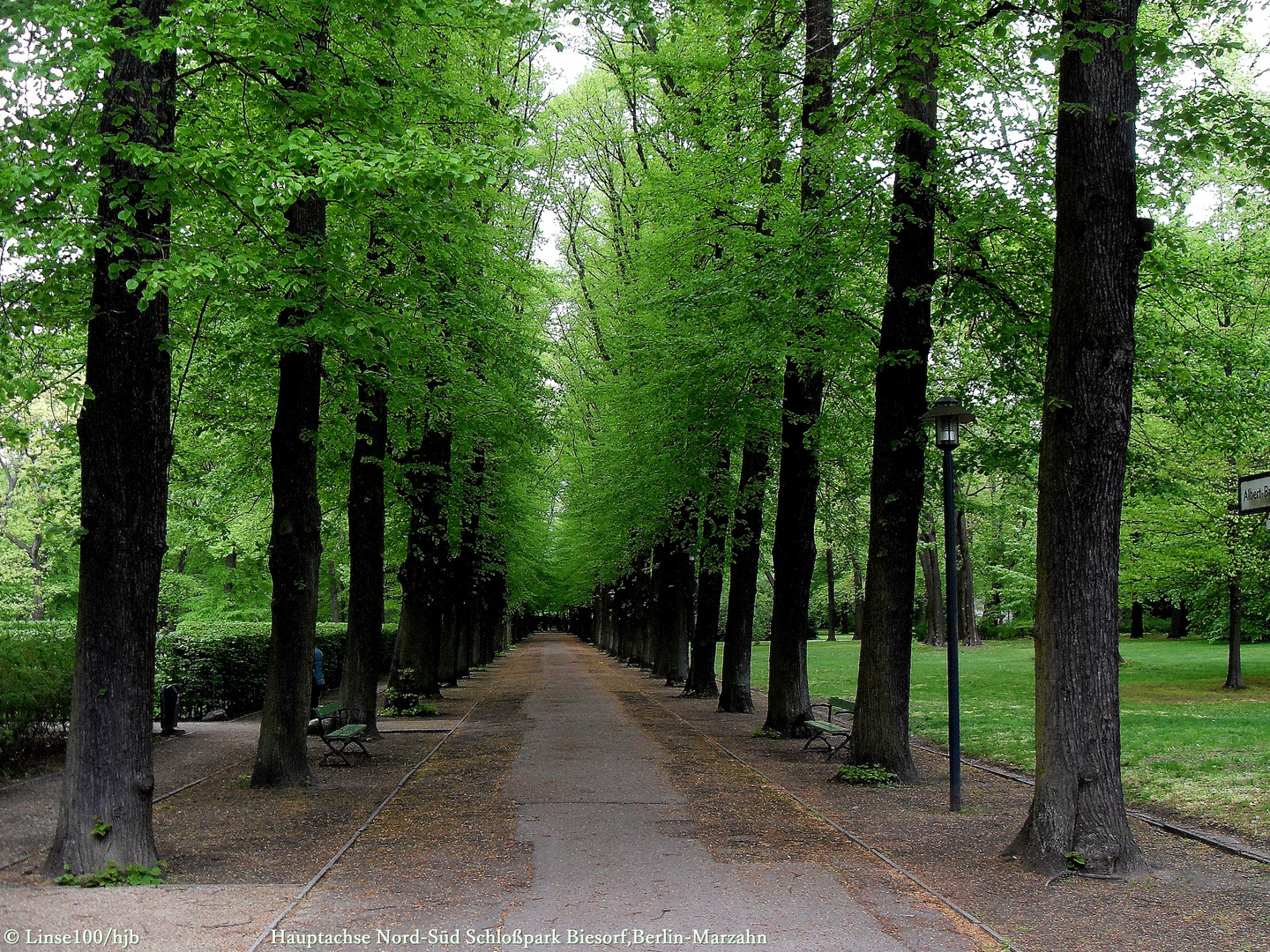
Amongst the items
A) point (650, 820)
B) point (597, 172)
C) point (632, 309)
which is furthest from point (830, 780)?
Answer: point (597, 172)

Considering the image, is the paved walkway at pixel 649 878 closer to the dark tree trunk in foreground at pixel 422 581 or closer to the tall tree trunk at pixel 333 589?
the dark tree trunk in foreground at pixel 422 581

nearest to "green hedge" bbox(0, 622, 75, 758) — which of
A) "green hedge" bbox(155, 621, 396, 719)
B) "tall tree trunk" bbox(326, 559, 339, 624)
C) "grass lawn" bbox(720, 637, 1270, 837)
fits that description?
"green hedge" bbox(155, 621, 396, 719)

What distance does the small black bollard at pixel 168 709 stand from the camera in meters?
15.5

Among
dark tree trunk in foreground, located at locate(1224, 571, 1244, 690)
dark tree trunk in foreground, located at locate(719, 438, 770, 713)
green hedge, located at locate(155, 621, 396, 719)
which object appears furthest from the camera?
dark tree trunk in foreground, located at locate(1224, 571, 1244, 690)

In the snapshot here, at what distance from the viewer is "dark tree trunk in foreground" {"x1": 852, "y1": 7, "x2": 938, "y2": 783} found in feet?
36.7

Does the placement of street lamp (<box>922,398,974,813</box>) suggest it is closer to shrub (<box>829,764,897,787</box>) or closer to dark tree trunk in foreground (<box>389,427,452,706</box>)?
shrub (<box>829,764,897,787</box>)

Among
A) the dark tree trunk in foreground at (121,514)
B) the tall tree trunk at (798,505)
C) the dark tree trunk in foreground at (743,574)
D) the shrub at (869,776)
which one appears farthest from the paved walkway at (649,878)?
the dark tree trunk in foreground at (743,574)

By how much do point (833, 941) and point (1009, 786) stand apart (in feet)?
21.8

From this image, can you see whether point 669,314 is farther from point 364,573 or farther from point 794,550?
point 364,573

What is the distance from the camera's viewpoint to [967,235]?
10930mm

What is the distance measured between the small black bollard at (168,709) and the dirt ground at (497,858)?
210 cm

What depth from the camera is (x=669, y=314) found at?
15.1 meters

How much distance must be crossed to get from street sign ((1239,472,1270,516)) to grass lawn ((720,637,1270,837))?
12.5 ft

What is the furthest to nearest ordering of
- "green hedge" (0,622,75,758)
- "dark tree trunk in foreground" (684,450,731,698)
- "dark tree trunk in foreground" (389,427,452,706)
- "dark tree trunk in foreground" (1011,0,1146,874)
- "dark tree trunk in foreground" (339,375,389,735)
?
"dark tree trunk in foreground" (684,450,731,698) < "dark tree trunk in foreground" (389,427,452,706) < "dark tree trunk in foreground" (339,375,389,735) < "green hedge" (0,622,75,758) < "dark tree trunk in foreground" (1011,0,1146,874)
